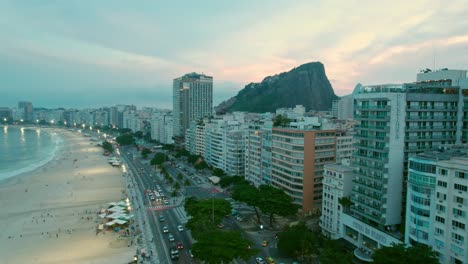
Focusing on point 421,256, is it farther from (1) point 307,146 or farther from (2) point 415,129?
(1) point 307,146

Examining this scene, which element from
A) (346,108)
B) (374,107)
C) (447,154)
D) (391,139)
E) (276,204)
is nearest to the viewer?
(447,154)

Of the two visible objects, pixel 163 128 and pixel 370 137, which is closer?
pixel 370 137

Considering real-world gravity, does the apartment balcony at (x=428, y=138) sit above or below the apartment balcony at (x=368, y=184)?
above

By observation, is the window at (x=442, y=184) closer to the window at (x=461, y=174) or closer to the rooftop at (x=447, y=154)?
the window at (x=461, y=174)

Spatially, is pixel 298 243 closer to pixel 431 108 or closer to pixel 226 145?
pixel 431 108

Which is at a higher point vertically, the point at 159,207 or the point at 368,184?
the point at 368,184

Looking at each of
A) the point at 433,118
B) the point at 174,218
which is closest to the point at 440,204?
the point at 433,118

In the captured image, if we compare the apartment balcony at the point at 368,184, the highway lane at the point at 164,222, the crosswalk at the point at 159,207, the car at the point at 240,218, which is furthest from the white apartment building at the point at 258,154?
the apartment balcony at the point at 368,184
